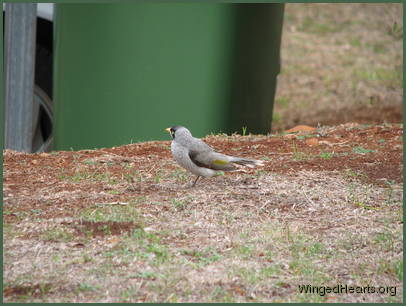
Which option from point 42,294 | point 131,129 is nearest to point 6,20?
point 131,129

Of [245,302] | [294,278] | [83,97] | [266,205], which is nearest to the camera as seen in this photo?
[245,302]

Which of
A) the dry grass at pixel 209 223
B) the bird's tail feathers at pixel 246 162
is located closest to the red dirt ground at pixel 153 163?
the dry grass at pixel 209 223

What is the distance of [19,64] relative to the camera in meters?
8.56

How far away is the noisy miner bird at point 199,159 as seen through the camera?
651 centimetres

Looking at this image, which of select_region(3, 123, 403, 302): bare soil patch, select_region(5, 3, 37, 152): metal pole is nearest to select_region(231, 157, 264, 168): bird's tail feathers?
select_region(3, 123, 403, 302): bare soil patch

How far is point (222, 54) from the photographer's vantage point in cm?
859

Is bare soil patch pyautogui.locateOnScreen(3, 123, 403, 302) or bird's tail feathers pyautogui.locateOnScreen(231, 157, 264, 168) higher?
bird's tail feathers pyautogui.locateOnScreen(231, 157, 264, 168)

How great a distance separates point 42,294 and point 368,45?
1216cm

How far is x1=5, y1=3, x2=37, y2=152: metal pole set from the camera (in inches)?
335

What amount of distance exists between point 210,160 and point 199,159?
102mm

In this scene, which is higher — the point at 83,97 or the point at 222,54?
the point at 222,54

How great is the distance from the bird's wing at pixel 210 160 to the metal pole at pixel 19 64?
3000mm

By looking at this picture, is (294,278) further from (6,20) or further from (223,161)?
(6,20)

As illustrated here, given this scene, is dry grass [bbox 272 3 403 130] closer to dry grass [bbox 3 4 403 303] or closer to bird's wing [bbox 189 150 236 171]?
dry grass [bbox 3 4 403 303]
